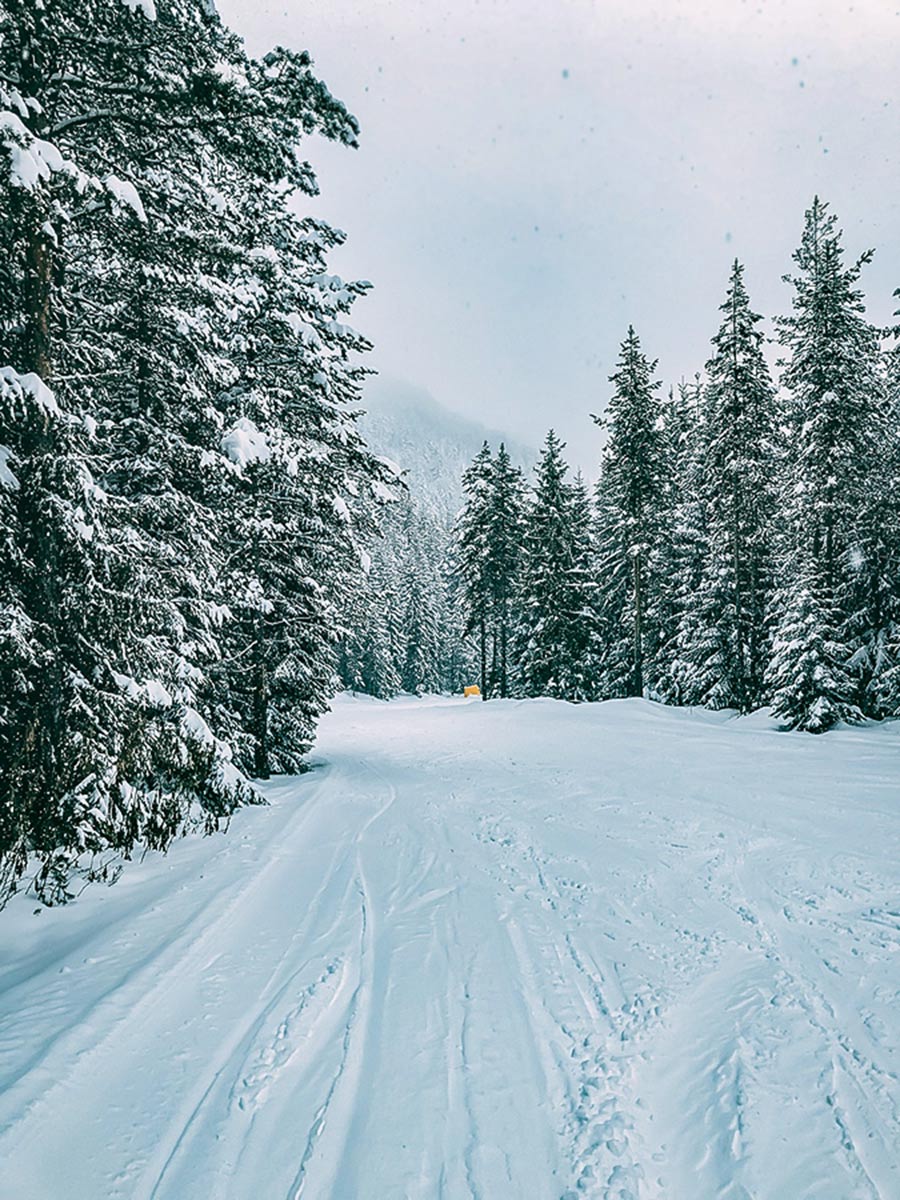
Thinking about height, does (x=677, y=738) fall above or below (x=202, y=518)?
below

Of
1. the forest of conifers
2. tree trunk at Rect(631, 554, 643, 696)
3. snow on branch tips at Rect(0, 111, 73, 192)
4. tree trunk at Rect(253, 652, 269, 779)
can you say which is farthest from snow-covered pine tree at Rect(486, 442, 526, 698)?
snow on branch tips at Rect(0, 111, 73, 192)

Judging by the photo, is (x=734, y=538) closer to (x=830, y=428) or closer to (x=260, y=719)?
(x=830, y=428)

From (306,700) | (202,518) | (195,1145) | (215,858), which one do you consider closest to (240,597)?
(202,518)

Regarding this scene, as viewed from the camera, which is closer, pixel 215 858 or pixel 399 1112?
pixel 399 1112

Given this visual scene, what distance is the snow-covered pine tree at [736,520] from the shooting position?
2145cm

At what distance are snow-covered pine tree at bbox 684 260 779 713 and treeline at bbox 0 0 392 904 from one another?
17480 mm

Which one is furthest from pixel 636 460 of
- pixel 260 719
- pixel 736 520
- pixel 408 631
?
pixel 408 631

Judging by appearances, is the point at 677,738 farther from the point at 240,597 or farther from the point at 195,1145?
the point at 195,1145

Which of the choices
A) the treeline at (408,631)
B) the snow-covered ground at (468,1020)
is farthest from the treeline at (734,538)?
the snow-covered ground at (468,1020)

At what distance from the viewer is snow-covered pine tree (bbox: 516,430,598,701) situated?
96.8ft

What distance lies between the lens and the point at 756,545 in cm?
2375

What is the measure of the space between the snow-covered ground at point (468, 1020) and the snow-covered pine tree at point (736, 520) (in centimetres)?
1729

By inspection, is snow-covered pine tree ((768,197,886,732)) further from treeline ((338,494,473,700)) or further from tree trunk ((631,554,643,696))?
treeline ((338,494,473,700))

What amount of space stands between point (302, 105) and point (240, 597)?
6.92 m
